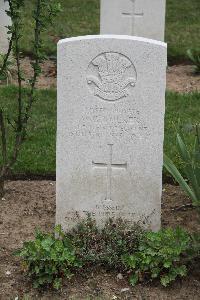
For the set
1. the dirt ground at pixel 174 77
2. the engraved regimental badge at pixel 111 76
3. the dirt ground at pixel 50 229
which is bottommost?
the dirt ground at pixel 50 229

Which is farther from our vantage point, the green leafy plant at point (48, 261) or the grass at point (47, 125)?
the grass at point (47, 125)

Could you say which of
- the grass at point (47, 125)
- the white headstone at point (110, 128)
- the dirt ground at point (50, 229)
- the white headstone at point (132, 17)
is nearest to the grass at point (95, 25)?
the white headstone at point (132, 17)

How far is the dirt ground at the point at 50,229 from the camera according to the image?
4523mm

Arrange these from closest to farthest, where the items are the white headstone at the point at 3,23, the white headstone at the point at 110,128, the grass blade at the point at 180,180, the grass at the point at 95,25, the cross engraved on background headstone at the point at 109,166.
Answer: the white headstone at the point at 110,128 < the cross engraved on background headstone at the point at 109,166 < the grass blade at the point at 180,180 < the white headstone at the point at 3,23 < the grass at the point at 95,25

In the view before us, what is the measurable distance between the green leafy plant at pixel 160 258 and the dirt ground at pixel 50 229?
88 millimetres

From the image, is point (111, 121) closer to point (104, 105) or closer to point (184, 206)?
point (104, 105)

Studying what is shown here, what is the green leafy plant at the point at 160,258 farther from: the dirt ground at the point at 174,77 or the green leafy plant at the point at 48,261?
the dirt ground at the point at 174,77

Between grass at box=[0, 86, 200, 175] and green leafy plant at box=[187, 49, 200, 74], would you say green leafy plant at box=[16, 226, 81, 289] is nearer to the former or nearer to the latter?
grass at box=[0, 86, 200, 175]

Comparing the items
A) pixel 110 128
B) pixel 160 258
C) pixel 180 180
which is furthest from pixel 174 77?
pixel 160 258

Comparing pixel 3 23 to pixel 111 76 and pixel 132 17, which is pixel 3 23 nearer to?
pixel 132 17

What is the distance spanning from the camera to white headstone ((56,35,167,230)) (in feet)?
15.2

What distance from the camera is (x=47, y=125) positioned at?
7.29 meters

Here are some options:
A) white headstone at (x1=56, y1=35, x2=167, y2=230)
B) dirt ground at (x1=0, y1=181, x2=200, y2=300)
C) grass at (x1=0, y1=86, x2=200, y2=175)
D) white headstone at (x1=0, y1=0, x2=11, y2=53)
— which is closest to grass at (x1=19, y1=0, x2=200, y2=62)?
white headstone at (x1=0, y1=0, x2=11, y2=53)

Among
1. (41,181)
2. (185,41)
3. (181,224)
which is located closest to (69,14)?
(185,41)
